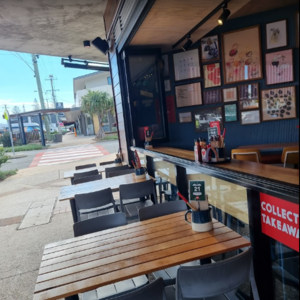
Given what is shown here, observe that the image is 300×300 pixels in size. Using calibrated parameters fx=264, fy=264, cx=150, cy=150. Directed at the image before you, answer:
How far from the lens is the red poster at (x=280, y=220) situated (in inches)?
55.2

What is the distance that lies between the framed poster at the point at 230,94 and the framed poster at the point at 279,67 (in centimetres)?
52

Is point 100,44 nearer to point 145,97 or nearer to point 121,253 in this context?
point 145,97

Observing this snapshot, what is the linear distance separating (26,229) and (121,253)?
3132mm

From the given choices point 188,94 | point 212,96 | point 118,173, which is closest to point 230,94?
point 212,96

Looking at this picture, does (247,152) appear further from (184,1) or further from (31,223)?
(31,223)

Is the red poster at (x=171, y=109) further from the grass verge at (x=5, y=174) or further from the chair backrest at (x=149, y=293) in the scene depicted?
the grass verge at (x=5, y=174)

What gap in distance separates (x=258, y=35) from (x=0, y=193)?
6.87 m

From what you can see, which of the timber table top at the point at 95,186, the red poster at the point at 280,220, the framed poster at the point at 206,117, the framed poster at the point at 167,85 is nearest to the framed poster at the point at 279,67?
the framed poster at the point at 206,117

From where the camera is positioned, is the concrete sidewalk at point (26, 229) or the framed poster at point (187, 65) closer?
the concrete sidewalk at point (26, 229)

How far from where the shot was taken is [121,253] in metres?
1.57

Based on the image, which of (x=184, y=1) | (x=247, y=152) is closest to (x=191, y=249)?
(x=247, y=152)

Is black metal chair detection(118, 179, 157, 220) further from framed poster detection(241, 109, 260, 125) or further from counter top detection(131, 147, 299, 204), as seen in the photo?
framed poster detection(241, 109, 260, 125)

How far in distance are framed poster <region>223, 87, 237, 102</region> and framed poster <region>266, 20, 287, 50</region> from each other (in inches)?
31.4

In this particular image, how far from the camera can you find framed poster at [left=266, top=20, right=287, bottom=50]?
3.83 metres
